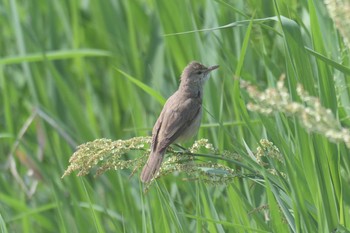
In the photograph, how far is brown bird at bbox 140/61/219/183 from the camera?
130 inches

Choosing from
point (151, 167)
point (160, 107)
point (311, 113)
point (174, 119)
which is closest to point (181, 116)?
point (174, 119)

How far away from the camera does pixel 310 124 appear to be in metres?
1.74

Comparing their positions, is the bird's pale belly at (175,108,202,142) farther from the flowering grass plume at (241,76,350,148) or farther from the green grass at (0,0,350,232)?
the flowering grass plume at (241,76,350,148)

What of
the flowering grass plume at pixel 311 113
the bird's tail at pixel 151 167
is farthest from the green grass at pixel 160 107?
the flowering grass plume at pixel 311 113

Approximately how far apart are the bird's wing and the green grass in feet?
0.26

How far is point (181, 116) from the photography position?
4059mm

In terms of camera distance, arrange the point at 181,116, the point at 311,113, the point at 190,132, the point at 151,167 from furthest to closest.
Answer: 1. the point at 181,116
2. the point at 190,132
3. the point at 151,167
4. the point at 311,113

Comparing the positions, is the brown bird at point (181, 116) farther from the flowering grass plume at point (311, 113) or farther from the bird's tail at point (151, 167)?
the flowering grass plume at point (311, 113)

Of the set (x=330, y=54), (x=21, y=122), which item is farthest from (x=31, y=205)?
(x=330, y=54)

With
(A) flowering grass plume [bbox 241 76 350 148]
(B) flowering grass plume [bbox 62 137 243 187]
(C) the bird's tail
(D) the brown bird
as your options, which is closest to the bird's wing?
(D) the brown bird

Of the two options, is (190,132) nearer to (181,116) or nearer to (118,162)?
(181,116)

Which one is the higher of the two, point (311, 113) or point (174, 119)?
point (311, 113)

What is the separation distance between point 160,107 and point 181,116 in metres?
1.30

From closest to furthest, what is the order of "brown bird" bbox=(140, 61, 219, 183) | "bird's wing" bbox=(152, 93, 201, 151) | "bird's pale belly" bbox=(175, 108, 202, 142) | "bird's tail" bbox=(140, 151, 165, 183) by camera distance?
1. "bird's tail" bbox=(140, 151, 165, 183)
2. "brown bird" bbox=(140, 61, 219, 183)
3. "bird's wing" bbox=(152, 93, 201, 151)
4. "bird's pale belly" bbox=(175, 108, 202, 142)
